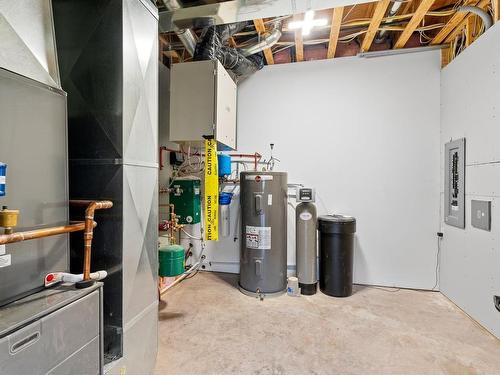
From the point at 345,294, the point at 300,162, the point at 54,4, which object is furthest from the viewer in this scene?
the point at 300,162

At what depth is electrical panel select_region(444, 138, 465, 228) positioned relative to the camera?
2875 millimetres

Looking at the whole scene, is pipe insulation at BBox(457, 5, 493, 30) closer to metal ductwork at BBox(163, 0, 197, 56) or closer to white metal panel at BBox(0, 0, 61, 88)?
metal ductwork at BBox(163, 0, 197, 56)

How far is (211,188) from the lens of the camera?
2.81m

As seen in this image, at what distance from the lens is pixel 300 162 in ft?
12.5

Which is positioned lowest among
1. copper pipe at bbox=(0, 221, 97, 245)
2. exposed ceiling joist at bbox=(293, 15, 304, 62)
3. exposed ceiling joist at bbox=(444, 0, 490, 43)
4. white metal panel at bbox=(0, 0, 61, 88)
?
copper pipe at bbox=(0, 221, 97, 245)

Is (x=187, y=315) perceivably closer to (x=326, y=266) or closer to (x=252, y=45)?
(x=326, y=266)

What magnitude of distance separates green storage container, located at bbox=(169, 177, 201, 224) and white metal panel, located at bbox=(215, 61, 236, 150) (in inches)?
26.5

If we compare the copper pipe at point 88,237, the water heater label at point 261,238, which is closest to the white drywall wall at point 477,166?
the water heater label at point 261,238

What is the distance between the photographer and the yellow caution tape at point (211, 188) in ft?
9.07

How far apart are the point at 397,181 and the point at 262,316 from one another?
236 cm

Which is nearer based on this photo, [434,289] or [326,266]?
[326,266]

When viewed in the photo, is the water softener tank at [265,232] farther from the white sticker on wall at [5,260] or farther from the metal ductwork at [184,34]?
the white sticker on wall at [5,260]

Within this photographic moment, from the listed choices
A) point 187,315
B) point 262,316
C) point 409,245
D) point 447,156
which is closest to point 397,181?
point 447,156

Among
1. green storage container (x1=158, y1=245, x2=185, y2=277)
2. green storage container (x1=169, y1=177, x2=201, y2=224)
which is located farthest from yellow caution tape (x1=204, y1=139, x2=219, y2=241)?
green storage container (x1=169, y1=177, x2=201, y2=224)
